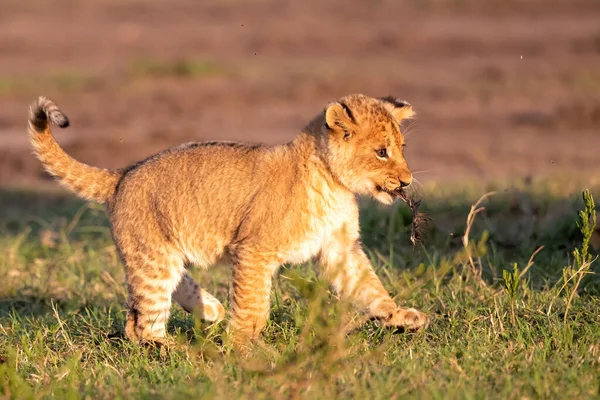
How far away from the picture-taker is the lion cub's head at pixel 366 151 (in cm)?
555

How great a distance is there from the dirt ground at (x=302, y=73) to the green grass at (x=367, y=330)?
13.1ft

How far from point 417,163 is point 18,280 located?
263 inches

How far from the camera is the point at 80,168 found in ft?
20.8

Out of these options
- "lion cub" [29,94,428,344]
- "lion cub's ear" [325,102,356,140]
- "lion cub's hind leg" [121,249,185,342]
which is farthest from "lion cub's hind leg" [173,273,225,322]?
"lion cub's ear" [325,102,356,140]

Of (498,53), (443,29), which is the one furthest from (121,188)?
(443,29)

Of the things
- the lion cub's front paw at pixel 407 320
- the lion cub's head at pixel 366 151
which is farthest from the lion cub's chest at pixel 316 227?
the lion cub's front paw at pixel 407 320

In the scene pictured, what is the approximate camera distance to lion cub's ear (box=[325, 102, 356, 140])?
215 inches

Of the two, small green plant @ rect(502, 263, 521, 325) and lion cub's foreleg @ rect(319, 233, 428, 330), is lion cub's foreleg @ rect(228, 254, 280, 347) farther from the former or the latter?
small green plant @ rect(502, 263, 521, 325)

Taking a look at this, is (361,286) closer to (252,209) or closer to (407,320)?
(407,320)

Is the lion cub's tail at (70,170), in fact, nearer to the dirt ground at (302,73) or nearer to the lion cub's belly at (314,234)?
the lion cub's belly at (314,234)

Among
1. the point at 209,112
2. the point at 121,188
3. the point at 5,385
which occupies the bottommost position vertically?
the point at 209,112

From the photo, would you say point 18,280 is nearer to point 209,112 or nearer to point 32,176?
point 32,176

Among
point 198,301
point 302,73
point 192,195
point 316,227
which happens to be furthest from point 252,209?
point 302,73

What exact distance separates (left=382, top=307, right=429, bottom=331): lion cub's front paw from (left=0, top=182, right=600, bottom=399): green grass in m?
0.07
